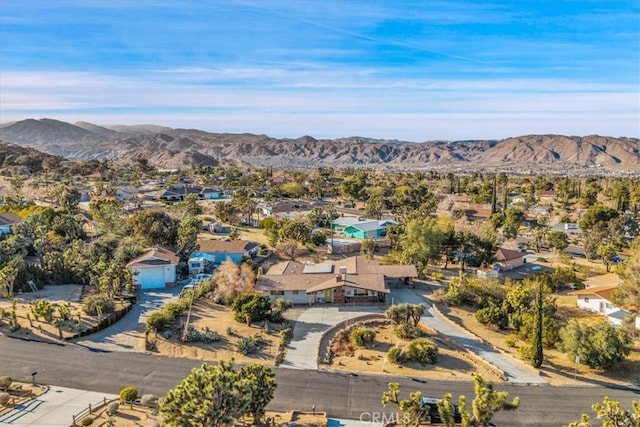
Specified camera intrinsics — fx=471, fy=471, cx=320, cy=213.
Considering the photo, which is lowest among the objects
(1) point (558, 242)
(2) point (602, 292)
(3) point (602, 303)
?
(3) point (602, 303)

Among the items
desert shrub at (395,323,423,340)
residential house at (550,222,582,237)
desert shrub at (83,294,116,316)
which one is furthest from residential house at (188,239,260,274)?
residential house at (550,222,582,237)

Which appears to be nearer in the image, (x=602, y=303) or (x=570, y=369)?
(x=570, y=369)

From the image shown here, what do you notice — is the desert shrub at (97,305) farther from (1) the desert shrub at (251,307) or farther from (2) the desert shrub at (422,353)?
(2) the desert shrub at (422,353)

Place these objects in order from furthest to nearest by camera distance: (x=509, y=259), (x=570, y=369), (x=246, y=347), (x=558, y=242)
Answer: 1. (x=558, y=242)
2. (x=509, y=259)
3. (x=246, y=347)
4. (x=570, y=369)

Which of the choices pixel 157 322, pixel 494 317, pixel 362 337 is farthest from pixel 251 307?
pixel 494 317

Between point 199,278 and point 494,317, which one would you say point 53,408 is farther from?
point 494,317

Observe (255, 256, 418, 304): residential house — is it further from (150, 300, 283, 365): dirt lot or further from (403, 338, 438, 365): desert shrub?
(403, 338, 438, 365): desert shrub

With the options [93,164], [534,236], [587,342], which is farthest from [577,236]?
[93,164]
